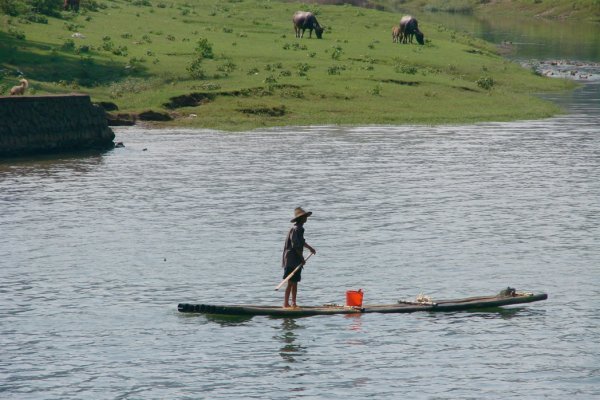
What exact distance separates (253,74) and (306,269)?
34619mm

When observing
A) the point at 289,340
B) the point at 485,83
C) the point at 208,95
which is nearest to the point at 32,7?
the point at 208,95

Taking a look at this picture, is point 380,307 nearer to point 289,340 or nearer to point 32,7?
point 289,340

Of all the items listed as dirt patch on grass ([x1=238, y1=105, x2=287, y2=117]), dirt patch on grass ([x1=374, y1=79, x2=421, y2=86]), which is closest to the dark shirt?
dirt patch on grass ([x1=238, y1=105, x2=287, y2=117])

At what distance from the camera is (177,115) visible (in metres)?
54.5

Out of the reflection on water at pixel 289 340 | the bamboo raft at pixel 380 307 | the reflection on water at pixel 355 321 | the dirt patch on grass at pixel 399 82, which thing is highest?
the dirt patch on grass at pixel 399 82

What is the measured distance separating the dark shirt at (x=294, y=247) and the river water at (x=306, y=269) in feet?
4.01

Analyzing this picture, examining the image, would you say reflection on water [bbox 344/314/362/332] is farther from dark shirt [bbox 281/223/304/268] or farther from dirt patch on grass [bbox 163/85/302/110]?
dirt patch on grass [bbox 163/85/302/110]

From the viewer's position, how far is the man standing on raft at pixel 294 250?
76.7 ft

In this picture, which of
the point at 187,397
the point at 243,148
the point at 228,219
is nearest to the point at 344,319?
the point at 187,397

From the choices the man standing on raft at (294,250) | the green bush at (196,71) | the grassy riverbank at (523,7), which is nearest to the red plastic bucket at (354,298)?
the man standing on raft at (294,250)

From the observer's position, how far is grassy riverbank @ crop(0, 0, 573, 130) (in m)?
56.0

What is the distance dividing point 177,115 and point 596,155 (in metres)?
20.1

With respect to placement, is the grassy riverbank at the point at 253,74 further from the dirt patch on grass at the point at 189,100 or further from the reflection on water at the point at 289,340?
the reflection on water at the point at 289,340

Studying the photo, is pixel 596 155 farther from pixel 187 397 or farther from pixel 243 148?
pixel 187 397
